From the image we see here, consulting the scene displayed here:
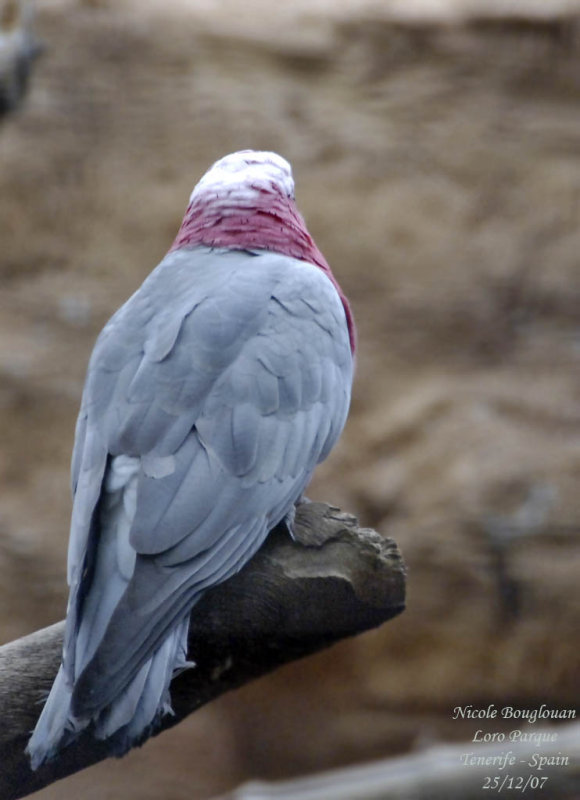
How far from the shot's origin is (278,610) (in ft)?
6.57

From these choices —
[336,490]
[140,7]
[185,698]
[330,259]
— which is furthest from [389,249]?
[185,698]

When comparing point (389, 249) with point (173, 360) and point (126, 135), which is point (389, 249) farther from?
point (173, 360)

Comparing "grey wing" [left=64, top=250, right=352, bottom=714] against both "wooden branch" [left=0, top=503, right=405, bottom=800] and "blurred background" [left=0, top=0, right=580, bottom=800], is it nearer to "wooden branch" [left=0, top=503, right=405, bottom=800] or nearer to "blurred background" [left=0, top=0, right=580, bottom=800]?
"wooden branch" [left=0, top=503, right=405, bottom=800]

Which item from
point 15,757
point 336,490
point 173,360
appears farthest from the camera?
point 336,490

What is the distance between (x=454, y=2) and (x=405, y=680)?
2.53 m

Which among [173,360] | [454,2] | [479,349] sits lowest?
[479,349]

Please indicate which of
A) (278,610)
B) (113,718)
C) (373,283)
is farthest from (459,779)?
(373,283)

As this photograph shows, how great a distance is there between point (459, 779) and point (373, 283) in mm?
2301

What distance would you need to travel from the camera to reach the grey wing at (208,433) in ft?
5.73

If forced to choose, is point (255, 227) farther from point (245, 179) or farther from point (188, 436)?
point (188, 436)

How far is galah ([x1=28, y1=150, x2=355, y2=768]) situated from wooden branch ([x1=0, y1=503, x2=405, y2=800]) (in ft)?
0.30

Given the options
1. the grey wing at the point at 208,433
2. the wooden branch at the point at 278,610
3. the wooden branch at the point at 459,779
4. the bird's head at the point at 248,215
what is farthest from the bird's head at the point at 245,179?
the wooden branch at the point at 459,779

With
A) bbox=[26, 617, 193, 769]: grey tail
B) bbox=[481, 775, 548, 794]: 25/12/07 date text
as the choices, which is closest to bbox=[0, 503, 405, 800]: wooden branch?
bbox=[26, 617, 193, 769]: grey tail

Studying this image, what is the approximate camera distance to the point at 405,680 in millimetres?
4074
